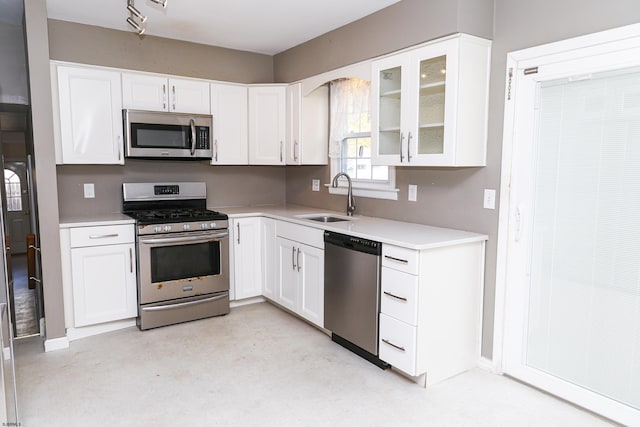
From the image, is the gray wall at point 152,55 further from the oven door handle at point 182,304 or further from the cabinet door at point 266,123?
the oven door handle at point 182,304

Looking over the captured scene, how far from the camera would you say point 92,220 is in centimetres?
344

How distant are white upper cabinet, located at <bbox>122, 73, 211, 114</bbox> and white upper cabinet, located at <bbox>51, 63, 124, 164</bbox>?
10cm

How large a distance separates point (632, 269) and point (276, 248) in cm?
264

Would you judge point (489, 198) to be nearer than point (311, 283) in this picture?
Yes

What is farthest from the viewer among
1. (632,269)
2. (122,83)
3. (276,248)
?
(276,248)

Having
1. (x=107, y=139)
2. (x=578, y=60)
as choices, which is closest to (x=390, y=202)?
(x=578, y=60)

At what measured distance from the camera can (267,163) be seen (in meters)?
4.39

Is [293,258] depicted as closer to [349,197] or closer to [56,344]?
[349,197]

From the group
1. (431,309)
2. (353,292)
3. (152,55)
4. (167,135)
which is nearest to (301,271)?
(353,292)

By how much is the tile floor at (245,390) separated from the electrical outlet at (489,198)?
1.10 meters

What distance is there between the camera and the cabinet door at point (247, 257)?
4.03 meters

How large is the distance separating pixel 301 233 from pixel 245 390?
133 cm

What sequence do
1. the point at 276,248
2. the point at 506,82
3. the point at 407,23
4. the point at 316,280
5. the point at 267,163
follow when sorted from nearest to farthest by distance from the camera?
the point at 506,82 < the point at 407,23 < the point at 316,280 < the point at 276,248 < the point at 267,163

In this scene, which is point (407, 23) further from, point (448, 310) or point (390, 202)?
point (448, 310)
